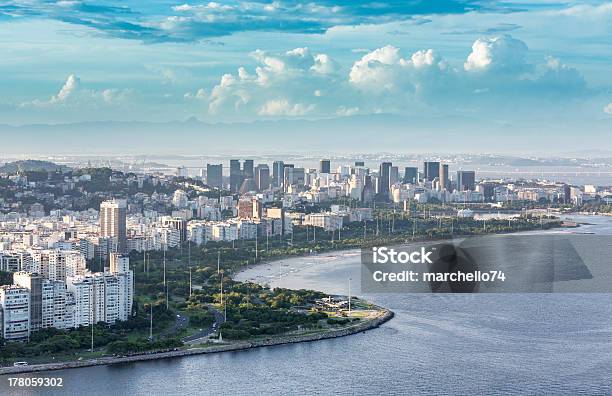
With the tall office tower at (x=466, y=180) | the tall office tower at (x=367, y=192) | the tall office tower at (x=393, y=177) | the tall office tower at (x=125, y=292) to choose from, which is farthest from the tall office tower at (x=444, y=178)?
the tall office tower at (x=125, y=292)

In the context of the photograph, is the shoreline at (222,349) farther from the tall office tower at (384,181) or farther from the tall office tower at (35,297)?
the tall office tower at (384,181)

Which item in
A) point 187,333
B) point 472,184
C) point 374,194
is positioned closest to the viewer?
point 187,333

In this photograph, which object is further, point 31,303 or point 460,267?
point 31,303

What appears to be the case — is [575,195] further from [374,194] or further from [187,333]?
[187,333]

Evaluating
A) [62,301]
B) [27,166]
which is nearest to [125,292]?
[62,301]

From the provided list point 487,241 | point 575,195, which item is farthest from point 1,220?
point 575,195

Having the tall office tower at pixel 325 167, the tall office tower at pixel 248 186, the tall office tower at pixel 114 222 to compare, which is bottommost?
the tall office tower at pixel 114 222

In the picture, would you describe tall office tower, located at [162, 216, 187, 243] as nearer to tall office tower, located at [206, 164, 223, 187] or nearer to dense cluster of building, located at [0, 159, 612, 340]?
dense cluster of building, located at [0, 159, 612, 340]

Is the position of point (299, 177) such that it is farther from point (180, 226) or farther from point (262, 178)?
point (180, 226)
